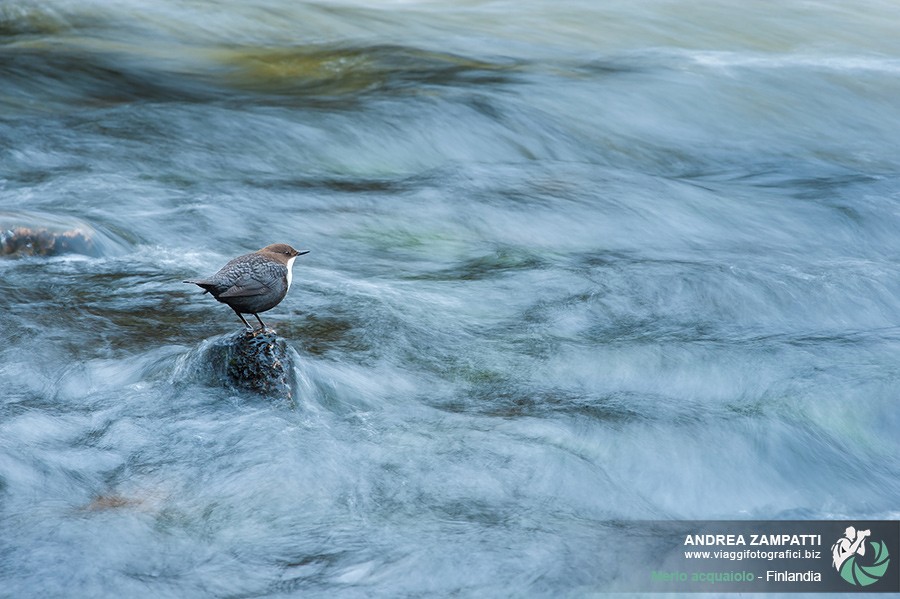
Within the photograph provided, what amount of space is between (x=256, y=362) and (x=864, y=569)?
2.52 meters

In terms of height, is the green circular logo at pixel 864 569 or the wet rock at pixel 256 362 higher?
the wet rock at pixel 256 362

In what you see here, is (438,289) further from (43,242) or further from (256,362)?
(43,242)

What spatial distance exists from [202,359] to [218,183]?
3.70 metres

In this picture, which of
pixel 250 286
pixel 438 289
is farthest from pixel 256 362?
pixel 438 289

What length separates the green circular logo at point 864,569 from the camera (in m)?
3.88

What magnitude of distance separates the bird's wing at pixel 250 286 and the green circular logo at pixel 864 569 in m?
2.46

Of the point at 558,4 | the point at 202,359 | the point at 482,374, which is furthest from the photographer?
the point at 558,4

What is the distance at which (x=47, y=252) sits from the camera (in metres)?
6.28

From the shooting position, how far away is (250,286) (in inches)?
170

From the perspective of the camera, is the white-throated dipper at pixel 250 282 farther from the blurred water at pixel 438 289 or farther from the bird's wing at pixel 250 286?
the blurred water at pixel 438 289

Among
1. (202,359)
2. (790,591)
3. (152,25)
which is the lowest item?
(790,591)

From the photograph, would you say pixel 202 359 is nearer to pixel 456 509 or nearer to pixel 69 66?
pixel 456 509

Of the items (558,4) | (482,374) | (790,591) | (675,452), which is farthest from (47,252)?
(558,4)

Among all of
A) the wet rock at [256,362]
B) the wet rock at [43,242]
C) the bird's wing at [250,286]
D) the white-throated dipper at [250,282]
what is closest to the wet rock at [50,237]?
the wet rock at [43,242]
